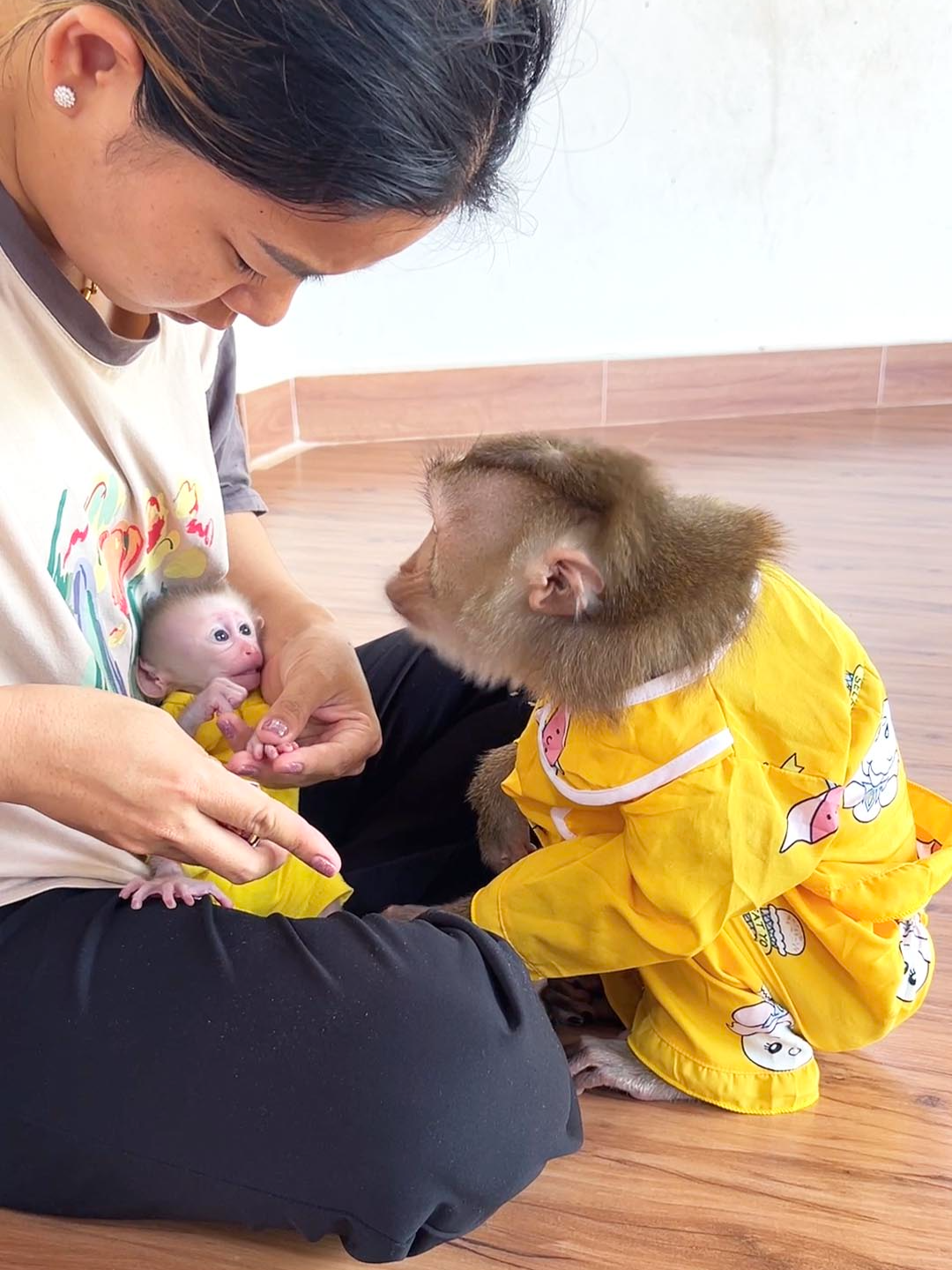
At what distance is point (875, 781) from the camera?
0.96 metres

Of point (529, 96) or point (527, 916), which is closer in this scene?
point (529, 96)

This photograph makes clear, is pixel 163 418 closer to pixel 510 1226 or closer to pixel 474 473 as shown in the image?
pixel 474 473

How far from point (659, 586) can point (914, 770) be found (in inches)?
29.7

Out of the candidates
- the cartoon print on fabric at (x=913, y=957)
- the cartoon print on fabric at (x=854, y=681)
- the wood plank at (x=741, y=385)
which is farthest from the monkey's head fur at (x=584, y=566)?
the wood plank at (x=741, y=385)

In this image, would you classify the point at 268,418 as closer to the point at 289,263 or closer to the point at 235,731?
the point at 235,731

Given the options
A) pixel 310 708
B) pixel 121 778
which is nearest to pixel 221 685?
pixel 310 708

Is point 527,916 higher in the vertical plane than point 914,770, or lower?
higher

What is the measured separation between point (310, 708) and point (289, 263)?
0.46 m

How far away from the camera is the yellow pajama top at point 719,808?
2.86ft

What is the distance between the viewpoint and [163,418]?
103 centimetres

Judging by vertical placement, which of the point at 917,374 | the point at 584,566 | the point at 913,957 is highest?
the point at 584,566

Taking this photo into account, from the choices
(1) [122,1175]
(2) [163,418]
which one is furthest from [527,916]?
(2) [163,418]

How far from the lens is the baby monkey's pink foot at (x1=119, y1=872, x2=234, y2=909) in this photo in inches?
34.2

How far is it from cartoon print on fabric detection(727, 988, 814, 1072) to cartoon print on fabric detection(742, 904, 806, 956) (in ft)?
0.12
